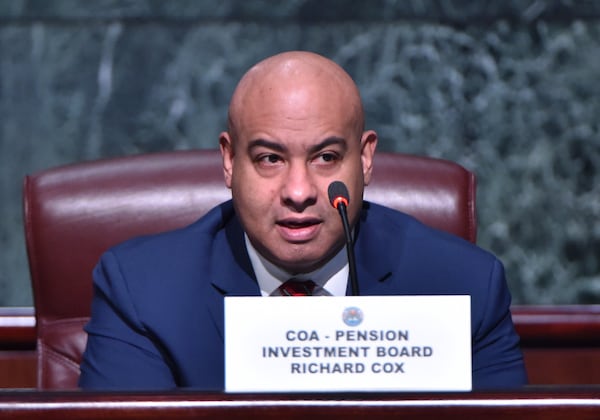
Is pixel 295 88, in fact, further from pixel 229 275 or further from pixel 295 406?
pixel 295 406

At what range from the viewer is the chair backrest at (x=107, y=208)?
139 cm

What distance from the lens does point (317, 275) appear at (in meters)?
1.26

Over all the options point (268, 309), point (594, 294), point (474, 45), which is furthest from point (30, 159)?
point (268, 309)

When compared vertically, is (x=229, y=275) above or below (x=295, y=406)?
above

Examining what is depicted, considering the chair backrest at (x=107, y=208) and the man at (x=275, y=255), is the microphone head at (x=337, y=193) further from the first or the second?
the chair backrest at (x=107, y=208)

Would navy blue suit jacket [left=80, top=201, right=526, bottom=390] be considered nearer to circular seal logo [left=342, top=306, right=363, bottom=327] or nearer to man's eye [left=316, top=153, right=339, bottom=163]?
man's eye [left=316, top=153, right=339, bottom=163]

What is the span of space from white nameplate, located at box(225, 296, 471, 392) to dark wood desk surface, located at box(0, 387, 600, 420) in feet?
0.24

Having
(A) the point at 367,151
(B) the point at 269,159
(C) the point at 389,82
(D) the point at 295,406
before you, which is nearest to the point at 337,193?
(B) the point at 269,159

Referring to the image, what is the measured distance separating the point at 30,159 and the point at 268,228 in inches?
44.9

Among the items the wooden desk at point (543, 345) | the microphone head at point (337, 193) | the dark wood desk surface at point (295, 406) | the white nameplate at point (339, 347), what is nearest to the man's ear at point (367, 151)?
the microphone head at point (337, 193)

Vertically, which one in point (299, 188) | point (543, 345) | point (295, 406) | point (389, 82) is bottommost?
point (295, 406)

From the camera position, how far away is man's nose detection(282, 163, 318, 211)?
1120 millimetres

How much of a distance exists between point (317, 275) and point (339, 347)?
45cm

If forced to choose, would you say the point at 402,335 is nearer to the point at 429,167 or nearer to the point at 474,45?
the point at 429,167
